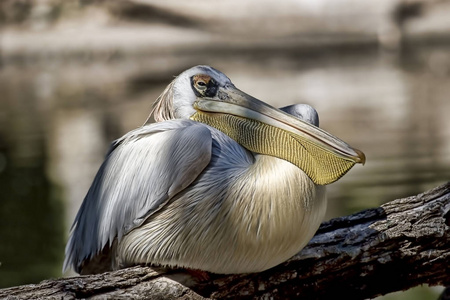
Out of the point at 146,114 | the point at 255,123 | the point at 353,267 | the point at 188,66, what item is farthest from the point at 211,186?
the point at 188,66

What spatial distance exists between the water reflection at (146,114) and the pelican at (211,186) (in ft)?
9.27

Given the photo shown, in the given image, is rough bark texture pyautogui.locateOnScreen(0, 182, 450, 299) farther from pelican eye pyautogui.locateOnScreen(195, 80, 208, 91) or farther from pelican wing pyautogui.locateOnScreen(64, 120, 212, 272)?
pelican eye pyautogui.locateOnScreen(195, 80, 208, 91)

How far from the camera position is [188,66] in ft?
49.5

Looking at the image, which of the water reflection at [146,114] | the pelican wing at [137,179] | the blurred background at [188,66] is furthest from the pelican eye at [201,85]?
the water reflection at [146,114]

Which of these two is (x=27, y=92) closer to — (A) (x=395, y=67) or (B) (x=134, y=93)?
(B) (x=134, y=93)

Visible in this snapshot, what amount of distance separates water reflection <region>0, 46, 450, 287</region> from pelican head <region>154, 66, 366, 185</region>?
119 inches

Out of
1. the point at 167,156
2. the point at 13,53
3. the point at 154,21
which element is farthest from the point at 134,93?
the point at 167,156

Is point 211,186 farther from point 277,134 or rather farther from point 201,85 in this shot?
point 201,85

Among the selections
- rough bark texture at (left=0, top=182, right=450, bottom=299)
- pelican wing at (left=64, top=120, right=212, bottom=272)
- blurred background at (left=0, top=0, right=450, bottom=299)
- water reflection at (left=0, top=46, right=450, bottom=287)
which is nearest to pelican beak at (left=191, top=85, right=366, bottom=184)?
pelican wing at (left=64, top=120, right=212, bottom=272)

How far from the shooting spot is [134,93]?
1323 centimetres

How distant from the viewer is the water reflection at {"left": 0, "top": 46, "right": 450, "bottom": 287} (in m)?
7.02

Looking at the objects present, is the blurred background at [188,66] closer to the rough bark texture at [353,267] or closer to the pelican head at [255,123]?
the rough bark texture at [353,267]

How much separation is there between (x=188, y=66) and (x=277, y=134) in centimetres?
1232

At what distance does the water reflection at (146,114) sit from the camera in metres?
7.02
